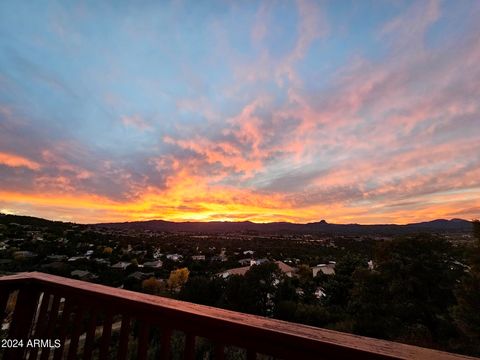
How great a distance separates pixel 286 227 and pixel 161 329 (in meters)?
163

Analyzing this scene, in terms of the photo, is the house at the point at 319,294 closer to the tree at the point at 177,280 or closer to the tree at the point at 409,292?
the tree at the point at 409,292

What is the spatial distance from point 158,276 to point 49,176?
86.8ft

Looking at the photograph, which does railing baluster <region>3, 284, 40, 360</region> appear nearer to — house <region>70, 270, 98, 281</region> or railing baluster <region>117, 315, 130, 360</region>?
railing baluster <region>117, 315, 130, 360</region>

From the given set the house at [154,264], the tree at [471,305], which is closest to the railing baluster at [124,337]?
the tree at [471,305]

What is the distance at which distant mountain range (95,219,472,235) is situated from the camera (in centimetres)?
13000

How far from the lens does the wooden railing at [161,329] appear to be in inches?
34.5

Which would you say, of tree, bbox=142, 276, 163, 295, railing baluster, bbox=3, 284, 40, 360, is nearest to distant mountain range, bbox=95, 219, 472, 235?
tree, bbox=142, 276, 163, 295

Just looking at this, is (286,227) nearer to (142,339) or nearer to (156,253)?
(156,253)

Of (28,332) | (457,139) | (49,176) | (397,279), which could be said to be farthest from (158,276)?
(28,332)

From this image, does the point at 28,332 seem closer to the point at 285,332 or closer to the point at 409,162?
the point at 285,332

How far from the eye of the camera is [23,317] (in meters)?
1.89

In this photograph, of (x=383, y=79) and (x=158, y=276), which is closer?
(x=383, y=79)

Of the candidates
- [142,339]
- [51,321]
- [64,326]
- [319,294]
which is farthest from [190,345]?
[319,294]

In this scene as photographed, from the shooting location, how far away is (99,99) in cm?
1041
